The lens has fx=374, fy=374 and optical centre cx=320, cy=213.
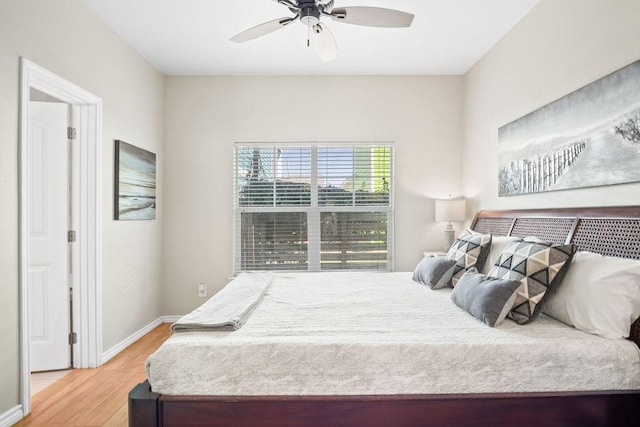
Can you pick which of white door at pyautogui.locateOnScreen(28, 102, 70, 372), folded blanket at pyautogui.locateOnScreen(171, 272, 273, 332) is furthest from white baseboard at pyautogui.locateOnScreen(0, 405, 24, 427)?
folded blanket at pyautogui.locateOnScreen(171, 272, 273, 332)

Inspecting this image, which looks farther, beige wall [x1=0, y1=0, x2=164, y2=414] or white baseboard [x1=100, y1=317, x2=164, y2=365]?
white baseboard [x1=100, y1=317, x2=164, y2=365]

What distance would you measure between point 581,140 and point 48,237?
3.82m

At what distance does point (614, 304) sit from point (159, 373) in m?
2.01

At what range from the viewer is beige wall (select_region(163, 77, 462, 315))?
425 cm

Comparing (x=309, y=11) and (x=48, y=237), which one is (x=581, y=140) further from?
(x=48, y=237)

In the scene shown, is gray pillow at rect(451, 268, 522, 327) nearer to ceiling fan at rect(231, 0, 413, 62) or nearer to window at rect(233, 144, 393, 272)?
ceiling fan at rect(231, 0, 413, 62)

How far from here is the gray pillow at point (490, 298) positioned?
72.2 inches

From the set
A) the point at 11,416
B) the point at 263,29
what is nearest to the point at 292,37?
the point at 263,29

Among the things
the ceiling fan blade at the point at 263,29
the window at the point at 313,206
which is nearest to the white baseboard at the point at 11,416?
the window at the point at 313,206

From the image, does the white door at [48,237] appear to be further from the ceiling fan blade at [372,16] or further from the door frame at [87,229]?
the ceiling fan blade at [372,16]

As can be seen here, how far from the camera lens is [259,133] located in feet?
14.0

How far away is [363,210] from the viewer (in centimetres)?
433

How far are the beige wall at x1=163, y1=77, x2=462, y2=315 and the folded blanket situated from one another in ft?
5.28

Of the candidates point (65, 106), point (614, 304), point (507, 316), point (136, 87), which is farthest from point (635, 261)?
point (136, 87)
